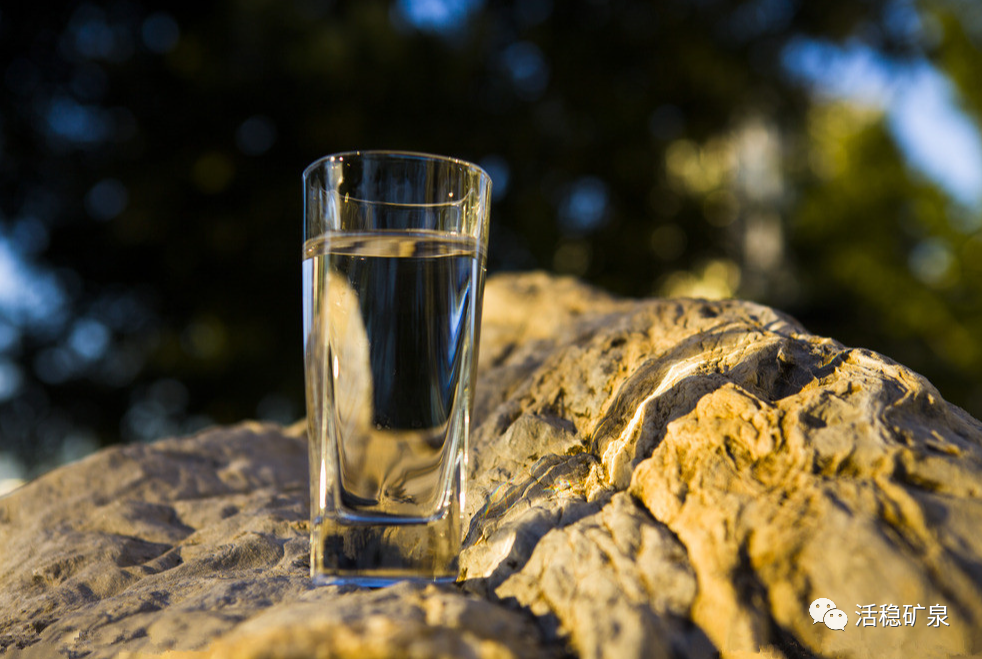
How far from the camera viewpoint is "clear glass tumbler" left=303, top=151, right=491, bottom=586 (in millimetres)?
964

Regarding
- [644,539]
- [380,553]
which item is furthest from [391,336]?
[644,539]

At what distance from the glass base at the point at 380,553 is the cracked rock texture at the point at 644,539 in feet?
0.09

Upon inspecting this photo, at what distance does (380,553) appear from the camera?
0.93 meters

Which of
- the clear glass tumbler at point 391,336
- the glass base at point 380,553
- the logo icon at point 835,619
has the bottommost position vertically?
the glass base at point 380,553

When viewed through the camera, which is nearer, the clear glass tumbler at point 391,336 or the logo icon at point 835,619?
the logo icon at point 835,619

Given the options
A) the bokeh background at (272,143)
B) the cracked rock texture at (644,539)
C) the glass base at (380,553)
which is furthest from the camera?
the bokeh background at (272,143)

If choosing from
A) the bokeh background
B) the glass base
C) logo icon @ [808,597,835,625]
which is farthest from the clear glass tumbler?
the bokeh background

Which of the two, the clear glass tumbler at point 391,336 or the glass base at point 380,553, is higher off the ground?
the clear glass tumbler at point 391,336

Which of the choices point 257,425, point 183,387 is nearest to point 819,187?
point 183,387

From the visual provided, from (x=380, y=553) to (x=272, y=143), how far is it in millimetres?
3577

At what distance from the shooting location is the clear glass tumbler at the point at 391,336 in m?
0.96

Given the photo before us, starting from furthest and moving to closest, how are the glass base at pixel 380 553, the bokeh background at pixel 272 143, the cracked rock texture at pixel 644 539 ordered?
the bokeh background at pixel 272 143
the glass base at pixel 380 553
the cracked rock texture at pixel 644 539

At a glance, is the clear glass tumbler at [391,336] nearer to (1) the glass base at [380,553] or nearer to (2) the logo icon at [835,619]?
(1) the glass base at [380,553]

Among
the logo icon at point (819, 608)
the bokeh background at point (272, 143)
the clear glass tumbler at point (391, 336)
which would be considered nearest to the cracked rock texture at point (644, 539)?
the logo icon at point (819, 608)
